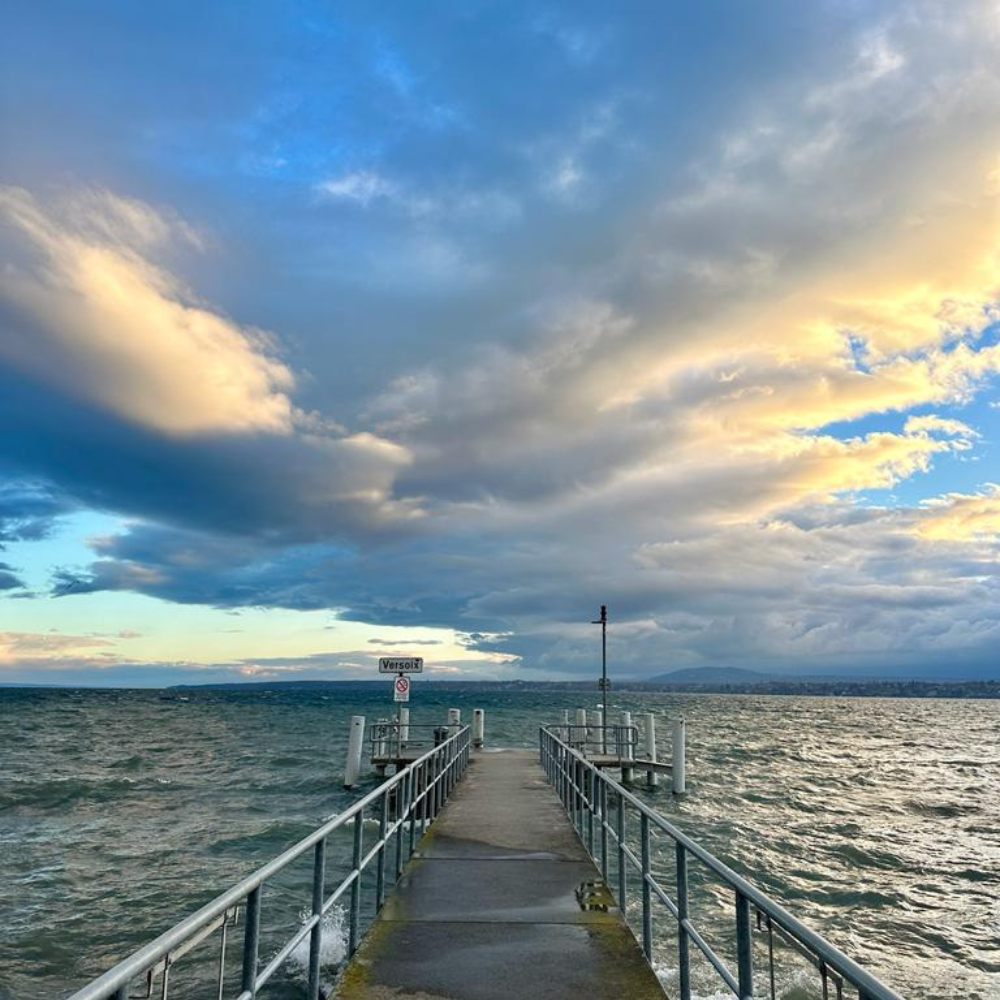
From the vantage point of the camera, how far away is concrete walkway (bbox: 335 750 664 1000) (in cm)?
581

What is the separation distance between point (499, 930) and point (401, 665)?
12.2 meters

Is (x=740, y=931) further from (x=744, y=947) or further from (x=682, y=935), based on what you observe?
(x=682, y=935)

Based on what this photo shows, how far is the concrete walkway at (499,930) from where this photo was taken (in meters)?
5.81

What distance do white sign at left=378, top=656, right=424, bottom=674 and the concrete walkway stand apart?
23.2ft

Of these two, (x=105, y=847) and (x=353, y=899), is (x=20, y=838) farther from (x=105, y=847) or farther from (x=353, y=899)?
(x=353, y=899)

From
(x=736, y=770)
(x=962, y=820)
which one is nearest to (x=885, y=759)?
(x=736, y=770)

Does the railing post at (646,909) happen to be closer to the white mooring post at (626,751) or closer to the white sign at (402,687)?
the white sign at (402,687)

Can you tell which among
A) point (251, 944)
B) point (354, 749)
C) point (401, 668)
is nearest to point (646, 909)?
point (251, 944)

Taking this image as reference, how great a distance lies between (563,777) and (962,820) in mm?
17383

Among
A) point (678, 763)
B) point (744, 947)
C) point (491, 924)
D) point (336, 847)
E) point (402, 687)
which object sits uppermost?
point (402, 687)

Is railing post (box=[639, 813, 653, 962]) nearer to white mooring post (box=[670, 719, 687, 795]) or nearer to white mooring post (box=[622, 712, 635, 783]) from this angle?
white mooring post (box=[622, 712, 635, 783])

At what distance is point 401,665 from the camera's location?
62.6 ft

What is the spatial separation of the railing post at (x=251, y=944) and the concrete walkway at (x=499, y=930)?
5.40 ft

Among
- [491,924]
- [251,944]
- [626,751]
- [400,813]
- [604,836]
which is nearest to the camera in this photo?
[251,944]
